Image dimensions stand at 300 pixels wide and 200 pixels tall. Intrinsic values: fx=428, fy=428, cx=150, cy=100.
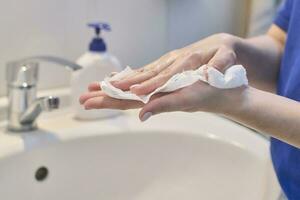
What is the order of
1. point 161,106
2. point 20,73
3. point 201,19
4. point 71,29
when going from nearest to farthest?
point 161,106, point 20,73, point 71,29, point 201,19

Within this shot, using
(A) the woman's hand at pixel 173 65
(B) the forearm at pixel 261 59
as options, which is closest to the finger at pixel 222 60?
(A) the woman's hand at pixel 173 65

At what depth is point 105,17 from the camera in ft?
2.74

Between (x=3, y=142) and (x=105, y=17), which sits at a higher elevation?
(x=105, y=17)

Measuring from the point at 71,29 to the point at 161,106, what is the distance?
47 centimetres

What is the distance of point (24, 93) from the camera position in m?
0.67

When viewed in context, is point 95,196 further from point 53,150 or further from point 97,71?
point 97,71

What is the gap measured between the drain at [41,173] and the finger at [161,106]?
35 centimetres

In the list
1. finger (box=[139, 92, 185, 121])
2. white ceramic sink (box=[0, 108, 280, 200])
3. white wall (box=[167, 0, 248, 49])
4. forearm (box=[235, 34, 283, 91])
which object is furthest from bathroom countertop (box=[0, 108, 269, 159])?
finger (box=[139, 92, 185, 121])

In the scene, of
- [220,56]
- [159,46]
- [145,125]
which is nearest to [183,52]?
[220,56]

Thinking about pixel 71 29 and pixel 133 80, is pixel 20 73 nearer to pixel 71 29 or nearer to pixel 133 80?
pixel 71 29

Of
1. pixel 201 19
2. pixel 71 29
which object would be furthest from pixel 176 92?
pixel 201 19

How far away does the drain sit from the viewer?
2.22ft

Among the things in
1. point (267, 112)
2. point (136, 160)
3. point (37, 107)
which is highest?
point (267, 112)

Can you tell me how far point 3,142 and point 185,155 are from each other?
30cm
